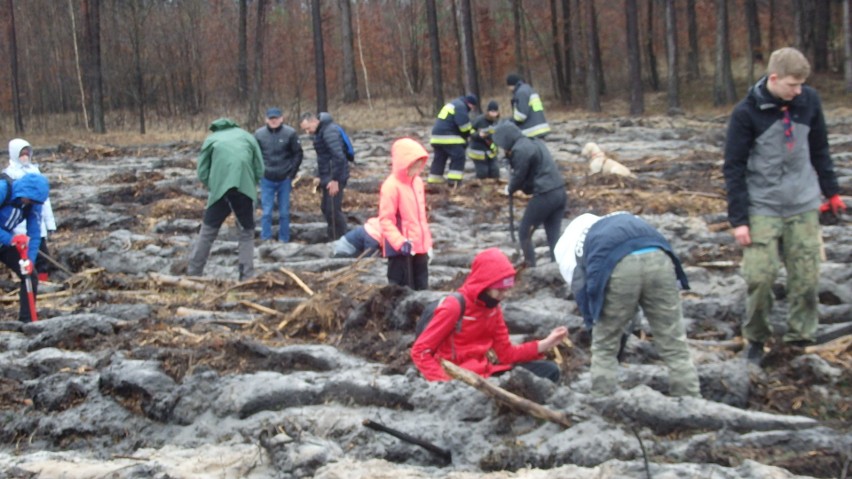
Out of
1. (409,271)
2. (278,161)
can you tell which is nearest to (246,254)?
(278,161)

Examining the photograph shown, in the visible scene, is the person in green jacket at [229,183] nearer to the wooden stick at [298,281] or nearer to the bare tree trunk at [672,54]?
the wooden stick at [298,281]

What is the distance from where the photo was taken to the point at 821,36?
35.0m

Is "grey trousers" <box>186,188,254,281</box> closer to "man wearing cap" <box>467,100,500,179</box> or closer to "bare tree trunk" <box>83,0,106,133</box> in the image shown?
"man wearing cap" <box>467,100,500,179</box>

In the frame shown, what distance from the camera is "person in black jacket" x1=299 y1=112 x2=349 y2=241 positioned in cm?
1278

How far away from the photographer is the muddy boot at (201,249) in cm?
1101

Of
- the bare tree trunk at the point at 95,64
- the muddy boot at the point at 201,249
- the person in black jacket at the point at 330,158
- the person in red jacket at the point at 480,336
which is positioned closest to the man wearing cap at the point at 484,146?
the person in black jacket at the point at 330,158

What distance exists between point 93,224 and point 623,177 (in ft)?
27.5

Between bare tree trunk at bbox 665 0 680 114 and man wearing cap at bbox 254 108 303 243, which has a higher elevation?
bare tree trunk at bbox 665 0 680 114

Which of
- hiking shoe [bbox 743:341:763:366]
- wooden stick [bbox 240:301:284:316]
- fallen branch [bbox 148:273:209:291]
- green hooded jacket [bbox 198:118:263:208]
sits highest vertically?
green hooded jacket [bbox 198:118:263:208]

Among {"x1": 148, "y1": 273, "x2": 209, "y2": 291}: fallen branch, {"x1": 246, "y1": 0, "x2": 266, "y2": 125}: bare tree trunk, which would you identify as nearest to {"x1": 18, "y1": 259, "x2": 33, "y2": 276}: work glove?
{"x1": 148, "y1": 273, "x2": 209, "y2": 291}: fallen branch

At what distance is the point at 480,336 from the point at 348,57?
1430 inches

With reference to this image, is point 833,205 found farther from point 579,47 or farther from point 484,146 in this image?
point 579,47

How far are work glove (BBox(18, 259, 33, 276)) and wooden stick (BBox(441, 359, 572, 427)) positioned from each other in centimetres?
530

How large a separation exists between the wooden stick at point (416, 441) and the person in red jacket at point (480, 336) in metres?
0.68
